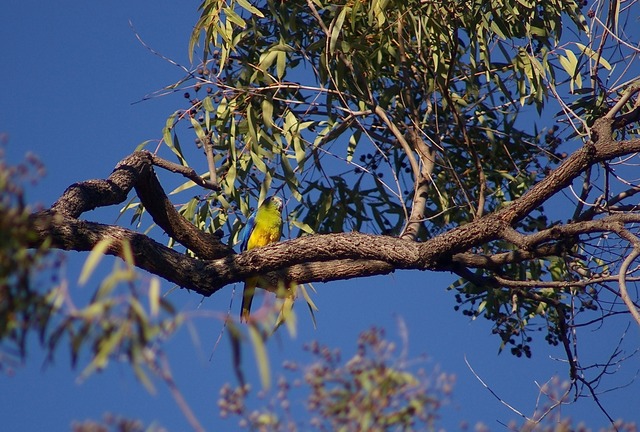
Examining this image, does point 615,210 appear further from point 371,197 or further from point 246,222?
point 246,222

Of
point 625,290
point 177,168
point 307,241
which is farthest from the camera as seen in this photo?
point 177,168

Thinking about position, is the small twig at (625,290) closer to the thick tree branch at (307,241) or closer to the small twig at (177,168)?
the thick tree branch at (307,241)

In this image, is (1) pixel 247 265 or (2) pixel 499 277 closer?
(1) pixel 247 265

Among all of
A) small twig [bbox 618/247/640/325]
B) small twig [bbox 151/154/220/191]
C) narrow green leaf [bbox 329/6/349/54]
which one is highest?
narrow green leaf [bbox 329/6/349/54]

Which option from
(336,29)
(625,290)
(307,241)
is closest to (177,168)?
(307,241)

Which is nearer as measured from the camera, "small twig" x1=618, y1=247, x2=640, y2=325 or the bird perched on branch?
"small twig" x1=618, y1=247, x2=640, y2=325

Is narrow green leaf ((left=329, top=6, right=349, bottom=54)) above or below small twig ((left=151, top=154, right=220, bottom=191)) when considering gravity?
above

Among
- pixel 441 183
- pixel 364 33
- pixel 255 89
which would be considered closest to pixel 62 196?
pixel 255 89

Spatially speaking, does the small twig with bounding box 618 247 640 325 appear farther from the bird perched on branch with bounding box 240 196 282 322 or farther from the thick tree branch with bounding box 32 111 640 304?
the bird perched on branch with bounding box 240 196 282 322

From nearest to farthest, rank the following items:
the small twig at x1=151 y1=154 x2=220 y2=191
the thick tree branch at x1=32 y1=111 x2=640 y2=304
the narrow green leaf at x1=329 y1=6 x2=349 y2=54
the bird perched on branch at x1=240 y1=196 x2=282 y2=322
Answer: the thick tree branch at x1=32 y1=111 x2=640 y2=304 < the small twig at x1=151 y1=154 x2=220 y2=191 < the narrow green leaf at x1=329 y1=6 x2=349 y2=54 < the bird perched on branch at x1=240 y1=196 x2=282 y2=322

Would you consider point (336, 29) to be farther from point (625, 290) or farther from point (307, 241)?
point (625, 290)

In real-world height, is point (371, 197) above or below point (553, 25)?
below

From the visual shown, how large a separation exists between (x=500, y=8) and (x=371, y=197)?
4.03 feet

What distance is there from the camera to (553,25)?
15.6ft
